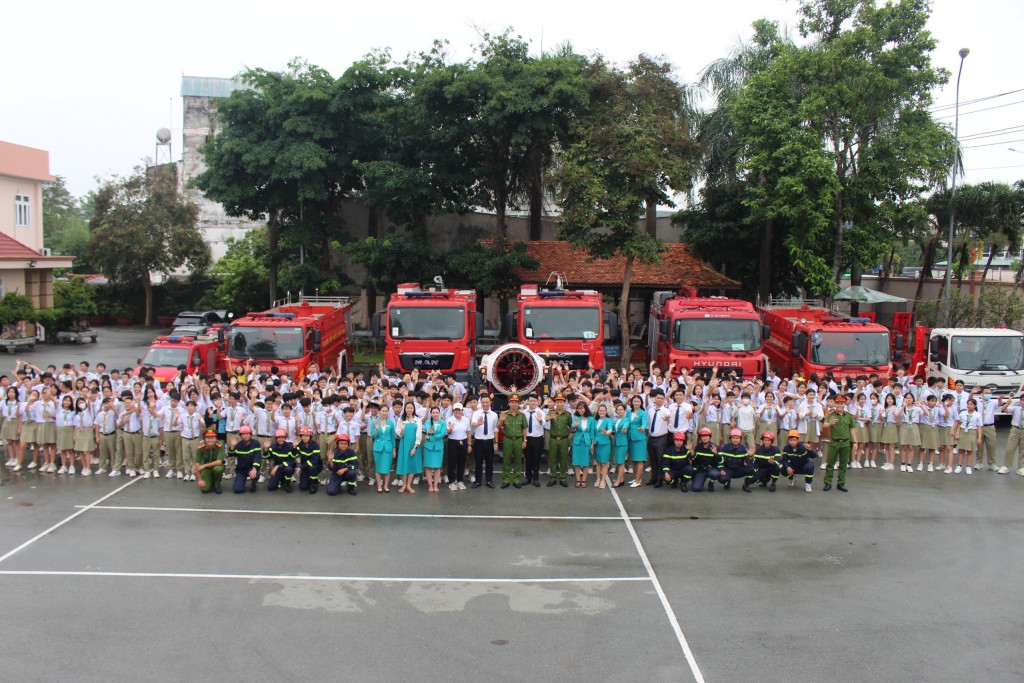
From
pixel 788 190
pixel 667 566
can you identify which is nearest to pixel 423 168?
pixel 788 190

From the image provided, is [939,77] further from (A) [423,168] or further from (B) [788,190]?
(A) [423,168]

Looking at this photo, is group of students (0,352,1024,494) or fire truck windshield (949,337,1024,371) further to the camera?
fire truck windshield (949,337,1024,371)

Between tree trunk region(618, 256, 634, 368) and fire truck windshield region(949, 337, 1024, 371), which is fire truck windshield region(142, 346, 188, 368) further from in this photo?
fire truck windshield region(949, 337, 1024, 371)

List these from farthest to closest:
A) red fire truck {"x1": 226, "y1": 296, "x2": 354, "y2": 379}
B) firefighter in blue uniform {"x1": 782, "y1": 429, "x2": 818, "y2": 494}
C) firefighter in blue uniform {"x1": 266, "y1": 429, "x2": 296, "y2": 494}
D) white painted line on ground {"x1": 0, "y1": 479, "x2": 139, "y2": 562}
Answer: red fire truck {"x1": 226, "y1": 296, "x2": 354, "y2": 379}
firefighter in blue uniform {"x1": 782, "y1": 429, "x2": 818, "y2": 494}
firefighter in blue uniform {"x1": 266, "y1": 429, "x2": 296, "y2": 494}
white painted line on ground {"x1": 0, "y1": 479, "x2": 139, "y2": 562}

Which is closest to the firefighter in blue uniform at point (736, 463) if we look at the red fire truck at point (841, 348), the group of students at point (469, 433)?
the group of students at point (469, 433)

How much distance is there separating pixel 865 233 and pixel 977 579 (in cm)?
1892

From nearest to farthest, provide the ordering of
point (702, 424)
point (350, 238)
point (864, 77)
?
point (702, 424)
point (864, 77)
point (350, 238)

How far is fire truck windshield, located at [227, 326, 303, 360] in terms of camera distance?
68.4ft

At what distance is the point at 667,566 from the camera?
10.8 m

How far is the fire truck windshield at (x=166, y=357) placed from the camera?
862 inches

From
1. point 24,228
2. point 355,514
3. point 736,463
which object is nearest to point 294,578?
point 355,514

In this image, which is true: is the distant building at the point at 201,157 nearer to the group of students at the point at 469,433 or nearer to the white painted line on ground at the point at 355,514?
the group of students at the point at 469,433

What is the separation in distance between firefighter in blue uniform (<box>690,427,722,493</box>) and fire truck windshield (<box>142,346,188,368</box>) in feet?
43.9

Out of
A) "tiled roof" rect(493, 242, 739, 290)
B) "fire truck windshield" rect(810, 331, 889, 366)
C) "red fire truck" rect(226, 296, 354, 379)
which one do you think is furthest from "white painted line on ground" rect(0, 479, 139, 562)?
"tiled roof" rect(493, 242, 739, 290)
